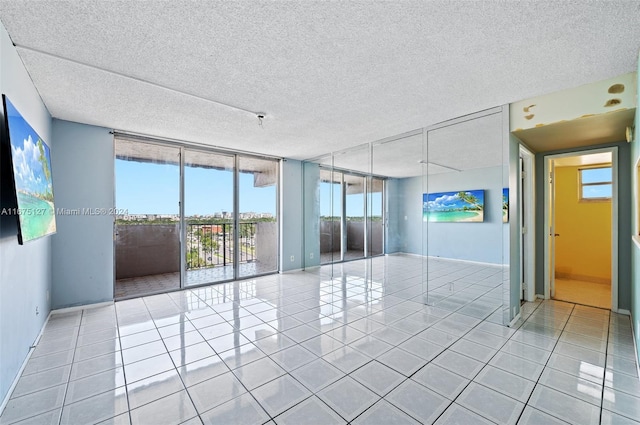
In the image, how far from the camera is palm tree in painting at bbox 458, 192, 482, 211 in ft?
14.0

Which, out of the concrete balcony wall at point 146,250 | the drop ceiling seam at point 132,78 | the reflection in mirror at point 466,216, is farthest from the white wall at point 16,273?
the reflection in mirror at point 466,216

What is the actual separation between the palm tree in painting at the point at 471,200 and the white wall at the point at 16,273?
5.29 meters

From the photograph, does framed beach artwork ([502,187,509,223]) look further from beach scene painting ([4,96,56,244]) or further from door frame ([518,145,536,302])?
beach scene painting ([4,96,56,244])

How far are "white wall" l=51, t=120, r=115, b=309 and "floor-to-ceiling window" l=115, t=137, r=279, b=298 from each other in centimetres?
25

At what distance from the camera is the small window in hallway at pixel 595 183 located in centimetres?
494

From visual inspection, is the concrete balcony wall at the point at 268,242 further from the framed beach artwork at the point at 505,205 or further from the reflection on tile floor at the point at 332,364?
the framed beach artwork at the point at 505,205

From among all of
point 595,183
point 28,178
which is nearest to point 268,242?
point 28,178

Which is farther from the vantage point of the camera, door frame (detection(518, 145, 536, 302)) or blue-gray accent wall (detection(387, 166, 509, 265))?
door frame (detection(518, 145, 536, 302))

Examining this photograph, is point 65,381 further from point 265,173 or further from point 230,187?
point 265,173

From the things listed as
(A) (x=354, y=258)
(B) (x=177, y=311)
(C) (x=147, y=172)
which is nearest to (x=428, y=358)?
(B) (x=177, y=311)

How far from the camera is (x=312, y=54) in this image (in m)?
2.09

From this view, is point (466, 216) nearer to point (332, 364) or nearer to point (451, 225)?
point (451, 225)

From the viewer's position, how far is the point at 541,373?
2.13m

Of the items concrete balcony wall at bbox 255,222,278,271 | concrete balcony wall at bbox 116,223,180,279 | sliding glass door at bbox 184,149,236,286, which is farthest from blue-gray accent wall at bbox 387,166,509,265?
concrete balcony wall at bbox 116,223,180,279
